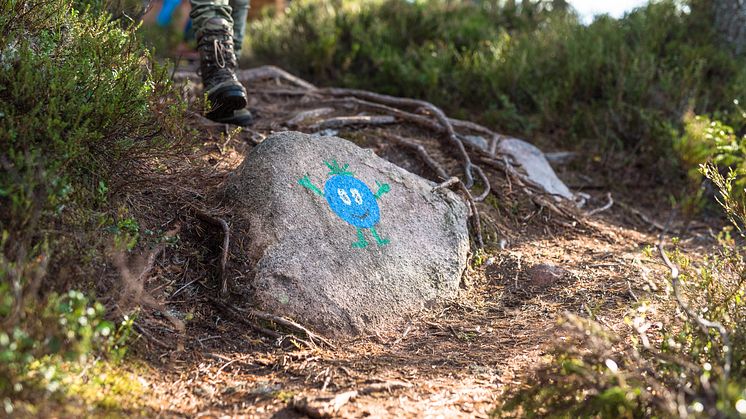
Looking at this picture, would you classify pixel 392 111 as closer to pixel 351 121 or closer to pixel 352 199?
pixel 351 121

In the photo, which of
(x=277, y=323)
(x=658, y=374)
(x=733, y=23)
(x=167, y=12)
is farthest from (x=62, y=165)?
(x=167, y=12)

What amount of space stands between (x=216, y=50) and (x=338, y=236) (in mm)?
1636

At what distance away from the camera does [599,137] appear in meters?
6.23

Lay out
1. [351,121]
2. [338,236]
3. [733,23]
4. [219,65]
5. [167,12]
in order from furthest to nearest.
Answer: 1. [167,12]
2. [733,23]
3. [351,121]
4. [219,65]
5. [338,236]

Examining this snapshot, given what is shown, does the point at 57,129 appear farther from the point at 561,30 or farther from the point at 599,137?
the point at 561,30

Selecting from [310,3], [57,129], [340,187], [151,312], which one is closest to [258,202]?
[340,187]

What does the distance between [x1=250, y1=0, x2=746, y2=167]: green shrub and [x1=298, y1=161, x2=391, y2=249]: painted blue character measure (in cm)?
299

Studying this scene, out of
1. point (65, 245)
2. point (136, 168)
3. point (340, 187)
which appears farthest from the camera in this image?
point (340, 187)

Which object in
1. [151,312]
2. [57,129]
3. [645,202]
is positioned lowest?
[645,202]

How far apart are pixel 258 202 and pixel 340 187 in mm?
483

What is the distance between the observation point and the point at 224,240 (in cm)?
326

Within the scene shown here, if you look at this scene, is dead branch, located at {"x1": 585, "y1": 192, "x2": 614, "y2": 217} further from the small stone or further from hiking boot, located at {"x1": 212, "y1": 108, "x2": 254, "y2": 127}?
hiking boot, located at {"x1": 212, "y1": 108, "x2": 254, "y2": 127}

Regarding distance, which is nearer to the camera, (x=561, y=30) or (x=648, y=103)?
(x=648, y=103)

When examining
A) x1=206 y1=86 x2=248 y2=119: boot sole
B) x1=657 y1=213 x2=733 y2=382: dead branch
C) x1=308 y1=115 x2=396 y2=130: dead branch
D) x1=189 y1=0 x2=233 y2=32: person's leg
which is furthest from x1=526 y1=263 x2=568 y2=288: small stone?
x1=189 y1=0 x2=233 y2=32: person's leg
